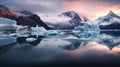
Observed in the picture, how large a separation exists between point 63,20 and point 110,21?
0.78 m

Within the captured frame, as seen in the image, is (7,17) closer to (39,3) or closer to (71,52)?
(39,3)

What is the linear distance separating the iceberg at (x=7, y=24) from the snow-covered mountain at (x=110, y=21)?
135cm

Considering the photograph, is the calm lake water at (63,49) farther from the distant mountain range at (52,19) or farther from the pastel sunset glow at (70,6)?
the pastel sunset glow at (70,6)

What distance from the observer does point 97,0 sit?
4211 mm

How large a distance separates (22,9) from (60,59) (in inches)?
43.0

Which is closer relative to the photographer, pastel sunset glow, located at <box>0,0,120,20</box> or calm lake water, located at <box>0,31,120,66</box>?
calm lake water, located at <box>0,31,120,66</box>

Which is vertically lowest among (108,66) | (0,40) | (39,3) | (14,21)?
(108,66)

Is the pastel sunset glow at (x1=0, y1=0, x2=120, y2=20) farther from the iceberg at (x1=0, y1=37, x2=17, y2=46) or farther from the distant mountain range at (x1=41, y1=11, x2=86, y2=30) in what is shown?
the iceberg at (x1=0, y1=37, x2=17, y2=46)

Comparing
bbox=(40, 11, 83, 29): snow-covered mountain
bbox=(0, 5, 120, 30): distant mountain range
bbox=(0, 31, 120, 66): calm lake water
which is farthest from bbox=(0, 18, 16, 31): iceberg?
bbox=(40, 11, 83, 29): snow-covered mountain

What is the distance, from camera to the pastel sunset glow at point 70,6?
4.07 metres

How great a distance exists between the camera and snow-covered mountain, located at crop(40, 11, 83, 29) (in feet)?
13.4

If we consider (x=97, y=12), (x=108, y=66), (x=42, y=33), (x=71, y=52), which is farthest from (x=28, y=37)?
(x=108, y=66)

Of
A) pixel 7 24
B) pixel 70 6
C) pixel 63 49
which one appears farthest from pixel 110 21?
pixel 7 24

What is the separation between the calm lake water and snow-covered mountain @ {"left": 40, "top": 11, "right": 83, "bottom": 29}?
0.20 m
